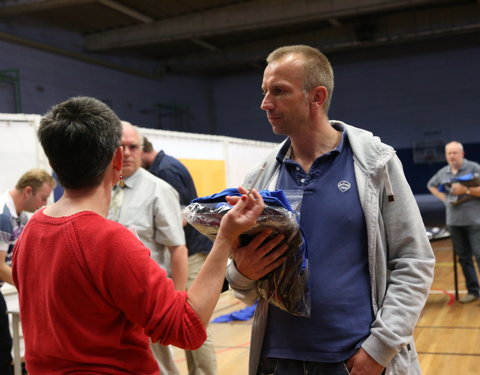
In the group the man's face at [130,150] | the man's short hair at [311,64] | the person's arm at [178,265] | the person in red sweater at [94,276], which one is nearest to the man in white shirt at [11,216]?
the man's face at [130,150]

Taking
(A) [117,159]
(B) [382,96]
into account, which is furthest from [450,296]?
Result: (B) [382,96]

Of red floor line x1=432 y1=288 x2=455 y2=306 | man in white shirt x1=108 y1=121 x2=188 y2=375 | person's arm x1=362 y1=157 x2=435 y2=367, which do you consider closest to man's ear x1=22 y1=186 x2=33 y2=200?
man in white shirt x1=108 y1=121 x2=188 y2=375

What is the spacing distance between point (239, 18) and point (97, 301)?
12.6 meters

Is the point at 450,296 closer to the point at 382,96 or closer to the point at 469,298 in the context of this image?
the point at 469,298

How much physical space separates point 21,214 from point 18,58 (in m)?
9.72

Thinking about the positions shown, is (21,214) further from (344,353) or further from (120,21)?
(120,21)

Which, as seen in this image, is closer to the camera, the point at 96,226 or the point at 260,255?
the point at 96,226

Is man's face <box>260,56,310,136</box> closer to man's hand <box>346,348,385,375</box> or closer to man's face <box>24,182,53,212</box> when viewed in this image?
man's hand <box>346,348,385,375</box>

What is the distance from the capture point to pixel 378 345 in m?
1.46

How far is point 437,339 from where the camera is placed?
191 inches

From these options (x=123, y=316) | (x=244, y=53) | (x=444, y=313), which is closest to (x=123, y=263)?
(x=123, y=316)

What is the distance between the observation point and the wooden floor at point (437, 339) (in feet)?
13.9

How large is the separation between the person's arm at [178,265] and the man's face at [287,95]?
1.51 m

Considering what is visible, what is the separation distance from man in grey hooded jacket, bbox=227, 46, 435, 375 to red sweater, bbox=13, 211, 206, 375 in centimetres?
30
